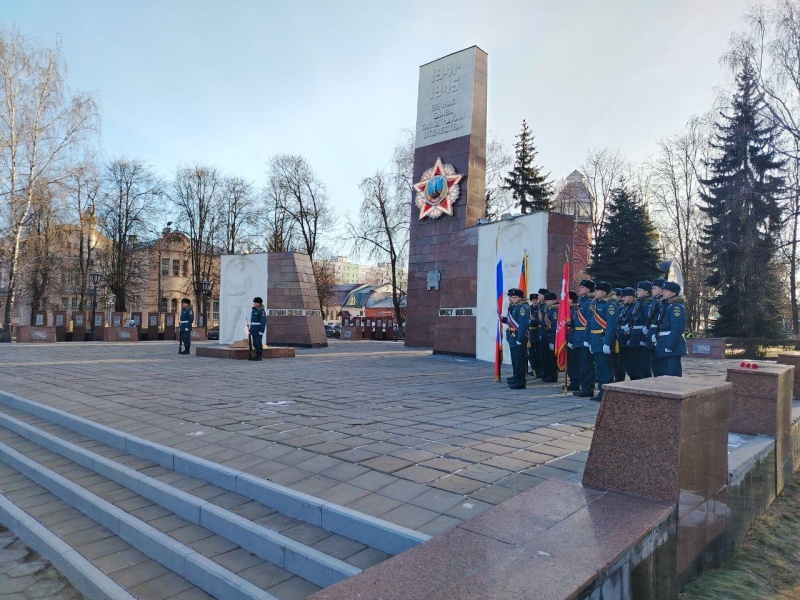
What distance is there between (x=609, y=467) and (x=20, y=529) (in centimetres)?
433

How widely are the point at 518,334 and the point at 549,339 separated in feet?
4.75

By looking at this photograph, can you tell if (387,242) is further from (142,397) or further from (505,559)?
(505,559)

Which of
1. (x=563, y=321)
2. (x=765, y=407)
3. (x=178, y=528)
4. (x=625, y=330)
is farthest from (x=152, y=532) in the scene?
(x=563, y=321)

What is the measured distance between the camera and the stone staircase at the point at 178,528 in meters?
3.16

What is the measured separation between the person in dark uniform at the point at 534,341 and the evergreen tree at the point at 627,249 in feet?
67.9

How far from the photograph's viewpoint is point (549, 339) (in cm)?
1034

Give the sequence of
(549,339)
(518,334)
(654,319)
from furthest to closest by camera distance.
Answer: (549,339), (518,334), (654,319)

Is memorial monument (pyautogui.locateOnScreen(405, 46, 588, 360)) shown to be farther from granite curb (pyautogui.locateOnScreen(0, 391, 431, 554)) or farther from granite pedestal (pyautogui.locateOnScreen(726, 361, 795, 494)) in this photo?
granite curb (pyautogui.locateOnScreen(0, 391, 431, 554))

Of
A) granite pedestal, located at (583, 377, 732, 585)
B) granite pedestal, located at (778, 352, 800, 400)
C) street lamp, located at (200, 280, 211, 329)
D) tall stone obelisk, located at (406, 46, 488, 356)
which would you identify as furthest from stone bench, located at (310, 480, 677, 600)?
street lamp, located at (200, 280, 211, 329)

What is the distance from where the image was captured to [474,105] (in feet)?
63.8

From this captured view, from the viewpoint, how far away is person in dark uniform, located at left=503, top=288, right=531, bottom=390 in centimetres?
918

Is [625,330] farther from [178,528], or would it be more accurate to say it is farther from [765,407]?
[178,528]

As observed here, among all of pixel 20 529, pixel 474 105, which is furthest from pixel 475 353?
pixel 20 529

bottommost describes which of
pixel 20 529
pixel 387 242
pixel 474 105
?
pixel 20 529
